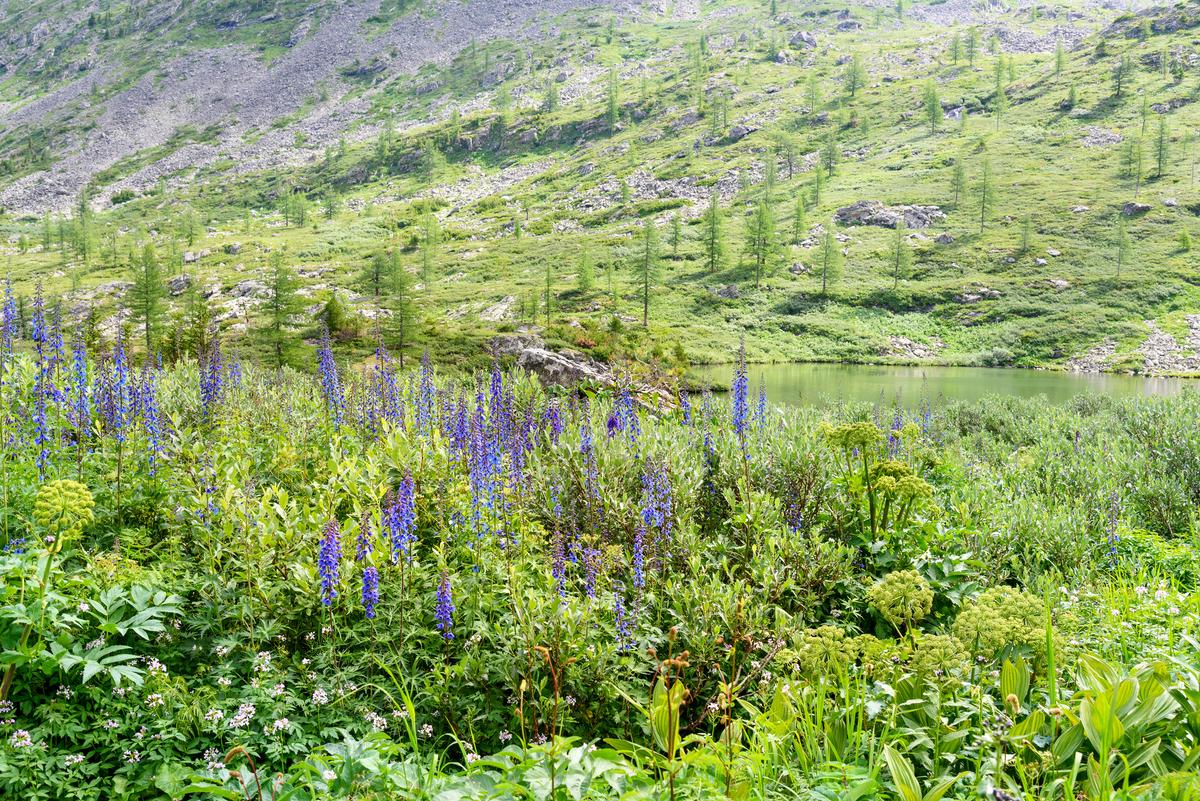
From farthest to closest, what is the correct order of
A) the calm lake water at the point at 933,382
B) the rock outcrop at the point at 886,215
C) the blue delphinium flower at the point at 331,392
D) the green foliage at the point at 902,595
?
the rock outcrop at the point at 886,215
the calm lake water at the point at 933,382
the blue delphinium flower at the point at 331,392
the green foliage at the point at 902,595

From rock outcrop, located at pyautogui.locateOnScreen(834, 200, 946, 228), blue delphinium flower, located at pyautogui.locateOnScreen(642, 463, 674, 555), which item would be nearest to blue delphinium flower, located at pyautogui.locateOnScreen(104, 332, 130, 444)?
Result: blue delphinium flower, located at pyautogui.locateOnScreen(642, 463, 674, 555)

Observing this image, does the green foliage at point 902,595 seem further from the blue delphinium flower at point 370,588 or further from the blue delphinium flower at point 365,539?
the blue delphinium flower at point 365,539

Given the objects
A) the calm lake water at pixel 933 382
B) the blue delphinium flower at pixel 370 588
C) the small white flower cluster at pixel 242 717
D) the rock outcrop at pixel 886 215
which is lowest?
the calm lake water at pixel 933 382

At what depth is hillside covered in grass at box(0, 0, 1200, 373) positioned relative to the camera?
6369 centimetres

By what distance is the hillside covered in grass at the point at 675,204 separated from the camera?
209 feet

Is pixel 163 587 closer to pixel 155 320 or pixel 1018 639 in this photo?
pixel 1018 639

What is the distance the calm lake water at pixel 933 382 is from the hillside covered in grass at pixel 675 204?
19.6 feet

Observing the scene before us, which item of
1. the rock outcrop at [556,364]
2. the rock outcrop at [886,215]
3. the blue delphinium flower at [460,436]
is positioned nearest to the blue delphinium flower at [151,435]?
the blue delphinium flower at [460,436]

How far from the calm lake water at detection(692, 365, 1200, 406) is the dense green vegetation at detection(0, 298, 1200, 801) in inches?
1060

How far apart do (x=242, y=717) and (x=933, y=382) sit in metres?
50.4

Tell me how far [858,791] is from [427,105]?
220420mm

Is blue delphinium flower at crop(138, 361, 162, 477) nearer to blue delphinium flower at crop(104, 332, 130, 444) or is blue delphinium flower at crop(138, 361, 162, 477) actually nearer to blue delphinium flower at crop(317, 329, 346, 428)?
blue delphinium flower at crop(104, 332, 130, 444)

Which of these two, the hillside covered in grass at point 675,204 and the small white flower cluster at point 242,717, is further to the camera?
the hillside covered in grass at point 675,204

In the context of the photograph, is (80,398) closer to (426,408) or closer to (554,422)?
(426,408)
